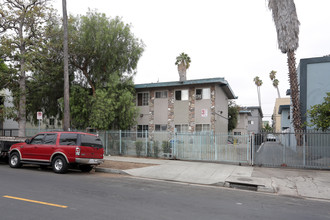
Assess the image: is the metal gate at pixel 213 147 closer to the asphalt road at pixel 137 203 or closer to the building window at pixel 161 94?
the asphalt road at pixel 137 203

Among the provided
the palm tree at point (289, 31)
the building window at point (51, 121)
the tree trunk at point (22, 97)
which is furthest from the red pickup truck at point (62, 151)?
the building window at point (51, 121)

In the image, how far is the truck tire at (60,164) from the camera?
11266 millimetres

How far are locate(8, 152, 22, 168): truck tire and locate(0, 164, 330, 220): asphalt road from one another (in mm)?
3557

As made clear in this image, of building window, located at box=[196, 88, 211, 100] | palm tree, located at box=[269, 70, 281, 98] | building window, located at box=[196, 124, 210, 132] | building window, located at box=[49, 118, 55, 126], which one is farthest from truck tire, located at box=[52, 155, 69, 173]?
palm tree, located at box=[269, 70, 281, 98]

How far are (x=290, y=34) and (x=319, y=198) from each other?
11.5 m

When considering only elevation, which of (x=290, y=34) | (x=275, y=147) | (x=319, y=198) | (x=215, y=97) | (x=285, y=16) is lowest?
(x=319, y=198)

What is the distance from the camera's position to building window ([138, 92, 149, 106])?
76.3 feet

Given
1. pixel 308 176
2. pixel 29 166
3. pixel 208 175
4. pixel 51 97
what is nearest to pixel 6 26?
pixel 51 97

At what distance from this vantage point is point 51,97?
22.0m

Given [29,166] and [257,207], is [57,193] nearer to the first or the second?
[257,207]

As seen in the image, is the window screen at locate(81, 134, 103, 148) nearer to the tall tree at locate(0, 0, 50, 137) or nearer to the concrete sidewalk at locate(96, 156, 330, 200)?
the concrete sidewalk at locate(96, 156, 330, 200)

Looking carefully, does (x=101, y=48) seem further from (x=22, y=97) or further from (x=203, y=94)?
(x=203, y=94)

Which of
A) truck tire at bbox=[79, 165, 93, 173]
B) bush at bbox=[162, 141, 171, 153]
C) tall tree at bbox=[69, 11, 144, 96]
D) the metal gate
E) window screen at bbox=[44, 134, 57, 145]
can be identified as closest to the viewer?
window screen at bbox=[44, 134, 57, 145]

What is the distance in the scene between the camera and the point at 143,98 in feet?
76.8
